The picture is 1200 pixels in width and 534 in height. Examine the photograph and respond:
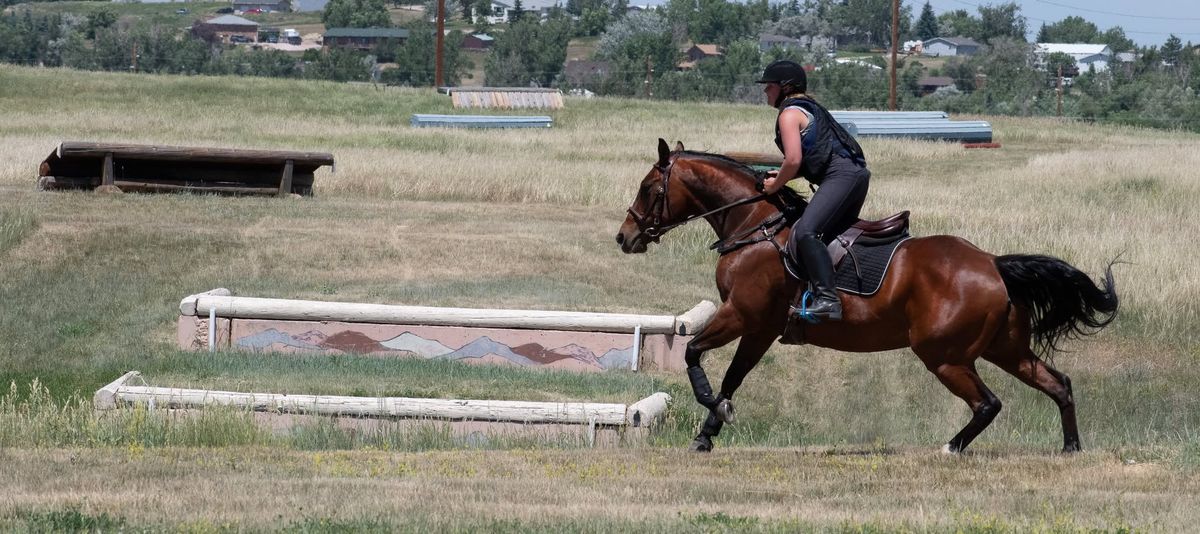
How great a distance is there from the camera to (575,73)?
12812 cm

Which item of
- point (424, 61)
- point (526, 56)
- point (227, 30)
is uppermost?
point (227, 30)

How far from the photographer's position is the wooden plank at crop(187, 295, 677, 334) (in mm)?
14094

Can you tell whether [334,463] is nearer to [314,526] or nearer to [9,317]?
[314,526]

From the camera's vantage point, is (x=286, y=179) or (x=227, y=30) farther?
(x=227, y=30)

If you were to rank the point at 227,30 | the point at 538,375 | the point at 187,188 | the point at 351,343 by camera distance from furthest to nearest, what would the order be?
1. the point at 227,30
2. the point at 187,188
3. the point at 351,343
4. the point at 538,375

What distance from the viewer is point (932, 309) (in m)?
9.19

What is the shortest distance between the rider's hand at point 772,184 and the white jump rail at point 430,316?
4344 mm

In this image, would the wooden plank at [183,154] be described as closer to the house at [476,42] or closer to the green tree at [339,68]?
the green tree at [339,68]

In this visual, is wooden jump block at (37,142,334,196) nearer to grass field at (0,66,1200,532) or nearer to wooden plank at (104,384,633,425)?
grass field at (0,66,1200,532)

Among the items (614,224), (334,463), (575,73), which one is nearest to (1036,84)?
(575,73)

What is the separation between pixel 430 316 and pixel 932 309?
629 centimetres

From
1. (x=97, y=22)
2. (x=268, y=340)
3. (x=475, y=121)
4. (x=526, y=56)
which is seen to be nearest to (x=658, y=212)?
(x=268, y=340)

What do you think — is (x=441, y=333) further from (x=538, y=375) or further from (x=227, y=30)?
(x=227, y=30)

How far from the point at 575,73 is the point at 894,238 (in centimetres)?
12001
